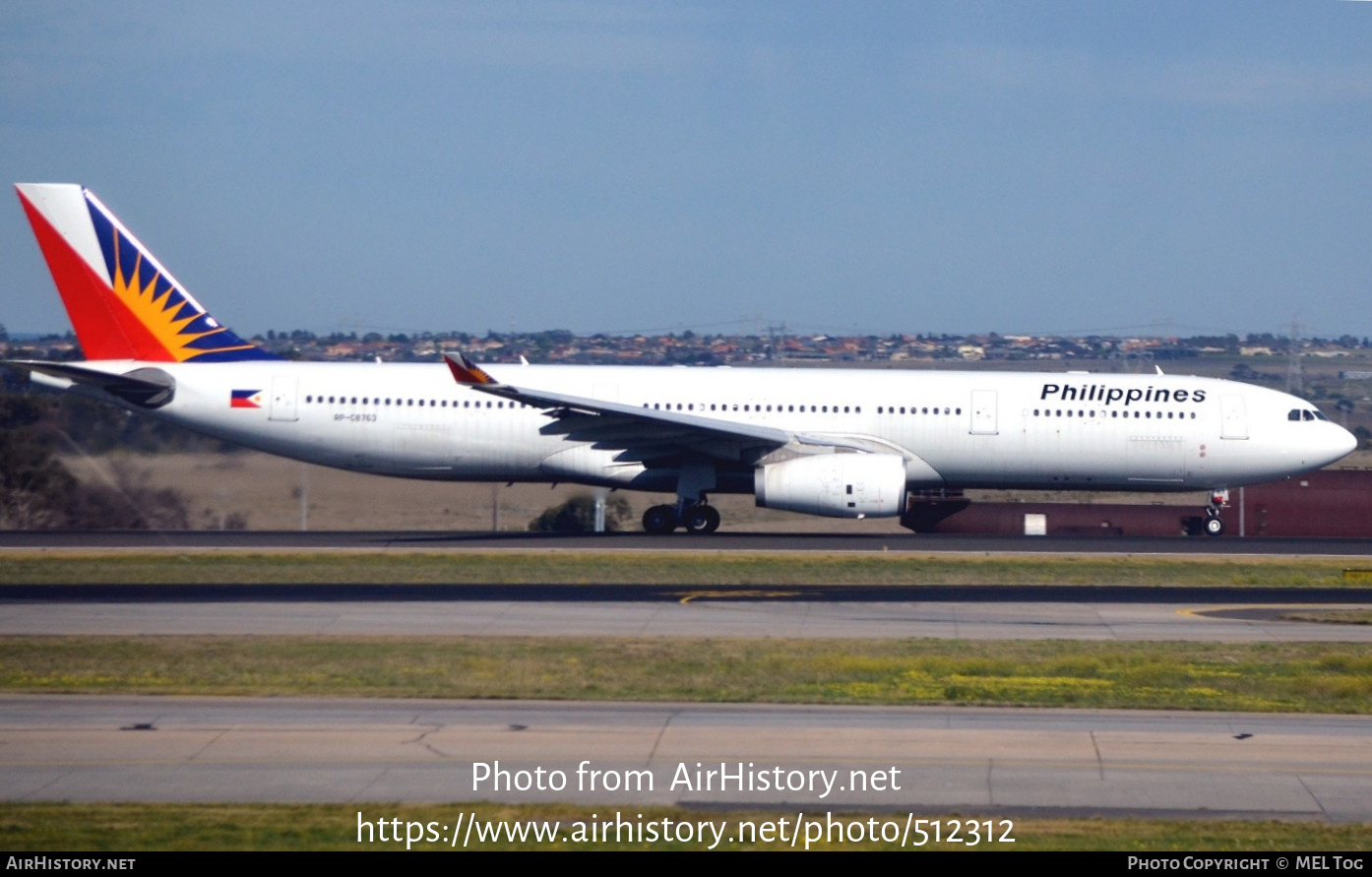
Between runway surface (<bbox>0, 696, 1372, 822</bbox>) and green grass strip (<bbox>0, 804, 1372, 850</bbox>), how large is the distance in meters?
0.28

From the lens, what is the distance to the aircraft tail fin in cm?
3167

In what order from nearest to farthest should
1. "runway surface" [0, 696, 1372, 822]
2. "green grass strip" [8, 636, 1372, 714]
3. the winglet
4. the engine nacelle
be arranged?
1. "runway surface" [0, 696, 1372, 822]
2. "green grass strip" [8, 636, 1372, 714]
3. the winglet
4. the engine nacelle

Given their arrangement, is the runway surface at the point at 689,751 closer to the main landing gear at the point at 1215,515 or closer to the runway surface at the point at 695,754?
the runway surface at the point at 695,754

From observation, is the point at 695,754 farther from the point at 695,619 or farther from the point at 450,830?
the point at 695,619

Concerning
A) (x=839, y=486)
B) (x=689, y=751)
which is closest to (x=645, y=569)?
(x=839, y=486)

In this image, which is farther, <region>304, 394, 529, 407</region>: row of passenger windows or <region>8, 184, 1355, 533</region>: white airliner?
<region>304, 394, 529, 407</region>: row of passenger windows

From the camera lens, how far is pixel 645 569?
25.1m

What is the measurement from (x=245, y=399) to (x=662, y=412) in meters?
9.41

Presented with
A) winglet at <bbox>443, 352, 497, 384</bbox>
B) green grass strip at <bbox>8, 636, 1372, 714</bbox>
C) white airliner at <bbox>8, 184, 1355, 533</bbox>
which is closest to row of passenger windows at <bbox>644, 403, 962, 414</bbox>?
white airliner at <bbox>8, 184, 1355, 533</bbox>

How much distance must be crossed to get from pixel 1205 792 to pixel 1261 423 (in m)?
22.5

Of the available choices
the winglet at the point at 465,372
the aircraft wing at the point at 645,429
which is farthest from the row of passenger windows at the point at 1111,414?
the winglet at the point at 465,372

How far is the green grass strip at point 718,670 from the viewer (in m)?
14.4

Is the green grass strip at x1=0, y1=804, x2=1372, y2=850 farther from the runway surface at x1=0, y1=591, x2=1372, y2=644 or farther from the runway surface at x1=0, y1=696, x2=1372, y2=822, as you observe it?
the runway surface at x1=0, y1=591, x2=1372, y2=644
